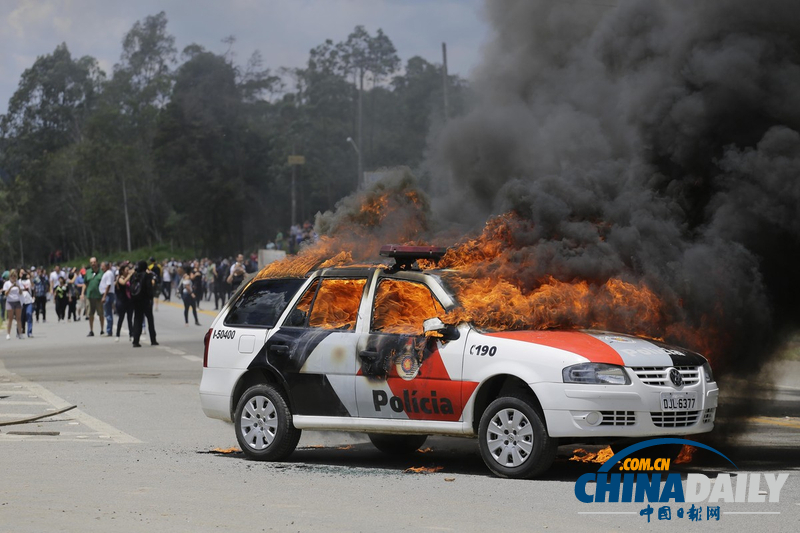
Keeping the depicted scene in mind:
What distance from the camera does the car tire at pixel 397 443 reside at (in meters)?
9.70

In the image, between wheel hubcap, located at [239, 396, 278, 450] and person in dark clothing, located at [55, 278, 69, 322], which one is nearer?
wheel hubcap, located at [239, 396, 278, 450]

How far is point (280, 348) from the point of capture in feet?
30.4

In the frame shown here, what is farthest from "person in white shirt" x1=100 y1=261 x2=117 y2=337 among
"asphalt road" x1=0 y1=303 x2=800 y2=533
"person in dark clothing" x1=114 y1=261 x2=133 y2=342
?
"asphalt road" x1=0 y1=303 x2=800 y2=533

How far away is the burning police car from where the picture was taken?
7.83 m

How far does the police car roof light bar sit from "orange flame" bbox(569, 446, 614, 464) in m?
1.98

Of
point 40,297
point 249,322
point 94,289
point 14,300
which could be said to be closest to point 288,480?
point 249,322

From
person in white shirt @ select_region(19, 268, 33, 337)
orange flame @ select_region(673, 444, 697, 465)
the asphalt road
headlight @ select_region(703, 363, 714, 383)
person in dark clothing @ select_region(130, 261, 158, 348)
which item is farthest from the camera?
person in white shirt @ select_region(19, 268, 33, 337)

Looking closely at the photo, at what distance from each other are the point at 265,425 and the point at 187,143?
8128 cm

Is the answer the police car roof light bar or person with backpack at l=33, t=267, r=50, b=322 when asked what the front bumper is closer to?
the police car roof light bar

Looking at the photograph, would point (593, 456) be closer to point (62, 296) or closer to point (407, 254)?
point (407, 254)

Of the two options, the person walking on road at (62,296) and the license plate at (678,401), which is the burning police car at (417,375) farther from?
→ the person walking on road at (62,296)

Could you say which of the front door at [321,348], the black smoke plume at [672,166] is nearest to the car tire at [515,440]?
the front door at [321,348]

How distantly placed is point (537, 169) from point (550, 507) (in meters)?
6.71

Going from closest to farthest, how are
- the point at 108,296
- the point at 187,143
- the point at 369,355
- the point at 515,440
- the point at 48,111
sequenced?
1. the point at 515,440
2. the point at 369,355
3. the point at 108,296
4. the point at 187,143
5. the point at 48,111
